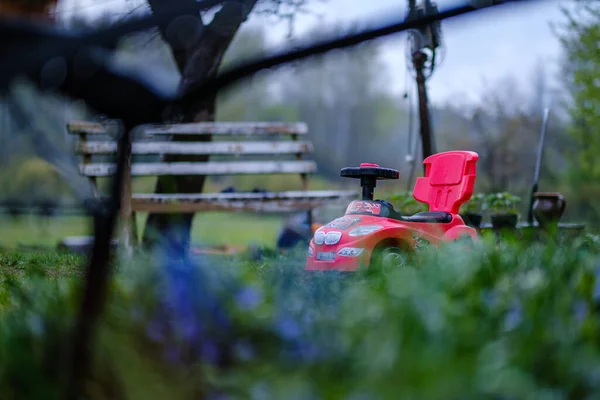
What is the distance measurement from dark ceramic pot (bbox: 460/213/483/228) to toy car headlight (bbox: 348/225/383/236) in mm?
2783

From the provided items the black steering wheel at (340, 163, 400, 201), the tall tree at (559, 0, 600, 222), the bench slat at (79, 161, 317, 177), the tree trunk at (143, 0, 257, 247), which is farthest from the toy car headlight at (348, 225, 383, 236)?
the tall tree at (559, 0, 600, 222)

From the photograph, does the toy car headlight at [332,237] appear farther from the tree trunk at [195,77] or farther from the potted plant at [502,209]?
the potted plant at [502,209]

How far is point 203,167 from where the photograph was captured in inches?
267

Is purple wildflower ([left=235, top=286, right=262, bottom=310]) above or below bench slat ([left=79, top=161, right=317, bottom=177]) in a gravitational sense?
above

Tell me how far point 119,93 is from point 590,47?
11.4m

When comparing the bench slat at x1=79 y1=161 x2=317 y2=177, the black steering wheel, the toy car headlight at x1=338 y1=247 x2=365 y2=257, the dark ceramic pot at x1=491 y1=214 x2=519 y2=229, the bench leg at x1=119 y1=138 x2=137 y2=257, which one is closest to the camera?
the toy car headlight at x1=338 y1=247 x2=365 y2=257

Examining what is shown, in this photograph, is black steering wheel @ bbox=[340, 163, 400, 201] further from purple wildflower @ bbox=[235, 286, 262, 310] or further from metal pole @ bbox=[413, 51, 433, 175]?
metal pole @ bbox=[413, 51, 433, 175]

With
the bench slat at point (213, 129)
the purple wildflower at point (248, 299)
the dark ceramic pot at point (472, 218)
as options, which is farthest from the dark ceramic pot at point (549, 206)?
the purple wildflower at point (248, 299)

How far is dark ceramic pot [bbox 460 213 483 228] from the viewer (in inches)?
231

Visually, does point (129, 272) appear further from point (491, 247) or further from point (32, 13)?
point (491, 247)

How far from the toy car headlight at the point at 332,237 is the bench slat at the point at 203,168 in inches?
132

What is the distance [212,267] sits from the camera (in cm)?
161

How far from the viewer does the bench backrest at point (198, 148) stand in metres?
6.51

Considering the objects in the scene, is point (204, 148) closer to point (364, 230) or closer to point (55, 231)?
point (364, 230)
